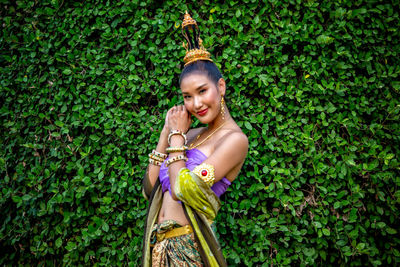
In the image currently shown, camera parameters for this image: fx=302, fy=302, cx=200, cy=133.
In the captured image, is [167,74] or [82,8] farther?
[82,8]

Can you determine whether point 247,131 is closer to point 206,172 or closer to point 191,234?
point 206,172

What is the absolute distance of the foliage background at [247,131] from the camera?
2.73 meters

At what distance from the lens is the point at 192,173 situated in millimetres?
1890

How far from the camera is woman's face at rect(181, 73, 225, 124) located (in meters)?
2.19

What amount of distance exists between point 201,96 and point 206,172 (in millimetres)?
582

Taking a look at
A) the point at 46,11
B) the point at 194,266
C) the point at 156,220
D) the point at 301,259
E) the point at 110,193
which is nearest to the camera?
the point at 194,266

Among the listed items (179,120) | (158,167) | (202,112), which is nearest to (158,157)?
(158,167)

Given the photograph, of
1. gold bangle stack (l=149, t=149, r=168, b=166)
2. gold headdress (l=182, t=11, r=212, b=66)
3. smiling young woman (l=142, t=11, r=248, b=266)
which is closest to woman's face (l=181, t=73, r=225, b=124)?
smiling young woman (l=142, t=11, r=248, b=266)

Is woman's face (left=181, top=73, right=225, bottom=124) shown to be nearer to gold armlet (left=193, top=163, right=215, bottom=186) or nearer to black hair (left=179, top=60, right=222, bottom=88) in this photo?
black hair (left=179, top=60, right=222, bottom=88)

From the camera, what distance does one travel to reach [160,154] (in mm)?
2328

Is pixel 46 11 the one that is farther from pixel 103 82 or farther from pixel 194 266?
pixel 194 266

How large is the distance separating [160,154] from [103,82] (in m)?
1.18

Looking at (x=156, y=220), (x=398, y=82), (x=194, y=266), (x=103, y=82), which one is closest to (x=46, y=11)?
(x=103, y=82)

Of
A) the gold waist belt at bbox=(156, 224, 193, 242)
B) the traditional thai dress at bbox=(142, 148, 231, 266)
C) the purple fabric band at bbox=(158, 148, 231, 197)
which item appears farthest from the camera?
the purple fabric band at bbox=(158, 148, 231, 197)
